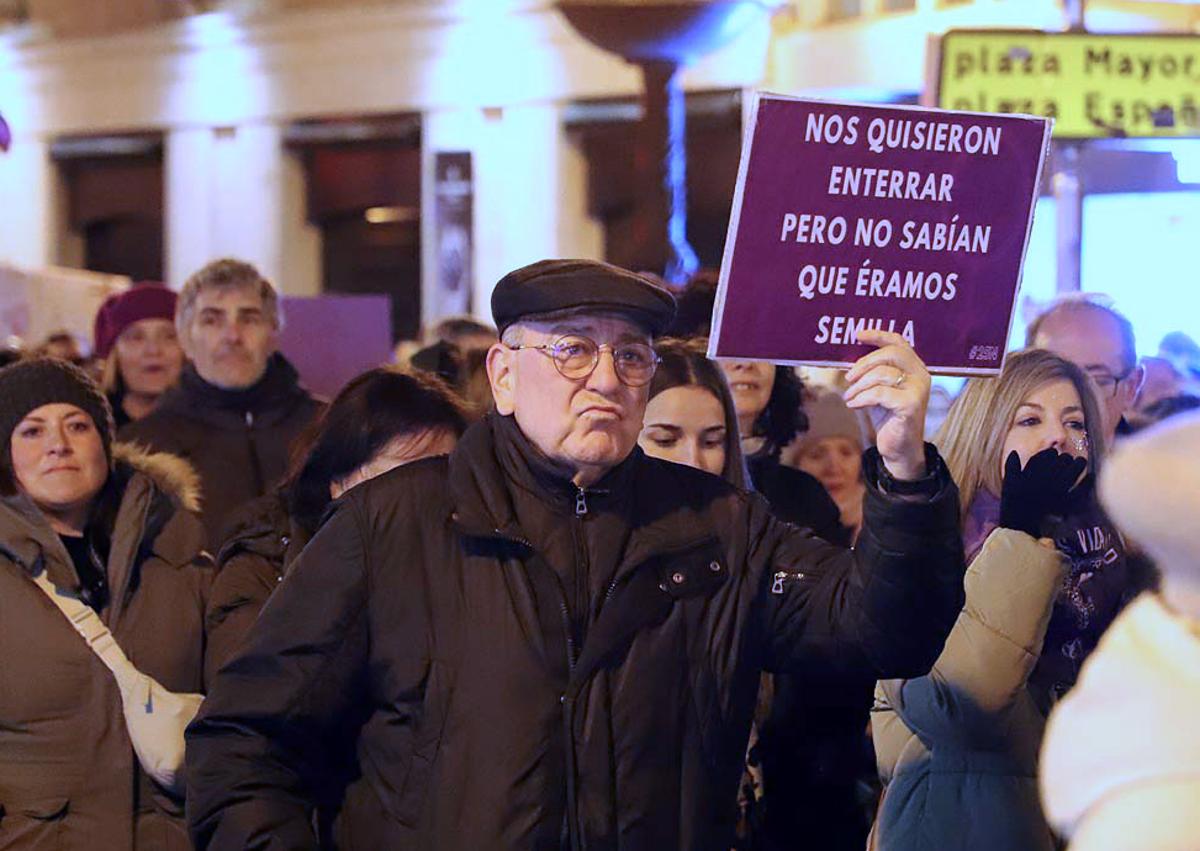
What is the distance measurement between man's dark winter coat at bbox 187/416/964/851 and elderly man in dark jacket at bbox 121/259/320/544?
130 inches

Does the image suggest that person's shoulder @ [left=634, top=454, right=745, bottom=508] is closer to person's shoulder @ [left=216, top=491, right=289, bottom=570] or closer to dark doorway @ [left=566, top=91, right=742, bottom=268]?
person's shoulder @ [left=216, top=491, right=289, bottom=570]

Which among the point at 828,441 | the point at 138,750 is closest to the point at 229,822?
the point at 138,750

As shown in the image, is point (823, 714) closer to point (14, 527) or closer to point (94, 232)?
point (14, 527)

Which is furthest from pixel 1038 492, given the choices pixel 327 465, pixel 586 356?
pixel 327 465

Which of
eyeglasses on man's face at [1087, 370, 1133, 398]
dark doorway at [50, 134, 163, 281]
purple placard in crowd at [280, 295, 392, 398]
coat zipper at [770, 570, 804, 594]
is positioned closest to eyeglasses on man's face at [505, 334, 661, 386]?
coat zipper at [770, 570, 804, 594]

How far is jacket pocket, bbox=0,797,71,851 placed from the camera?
4.73m

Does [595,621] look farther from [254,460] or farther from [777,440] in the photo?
[254,460]

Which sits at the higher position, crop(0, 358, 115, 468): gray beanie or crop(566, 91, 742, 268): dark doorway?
crop(566, 91, 742, 268): dark doorway

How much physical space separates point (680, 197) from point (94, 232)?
9.55 meters

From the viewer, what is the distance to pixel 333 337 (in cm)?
910

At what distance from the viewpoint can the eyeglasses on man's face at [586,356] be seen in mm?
3643

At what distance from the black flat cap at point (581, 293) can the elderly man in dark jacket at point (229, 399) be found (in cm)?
337

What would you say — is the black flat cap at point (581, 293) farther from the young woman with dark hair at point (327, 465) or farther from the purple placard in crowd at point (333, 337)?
the purple placard in crowd at point (333, 337)

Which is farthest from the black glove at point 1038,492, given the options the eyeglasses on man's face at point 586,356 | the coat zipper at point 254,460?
the coat zipper at point 254,460
